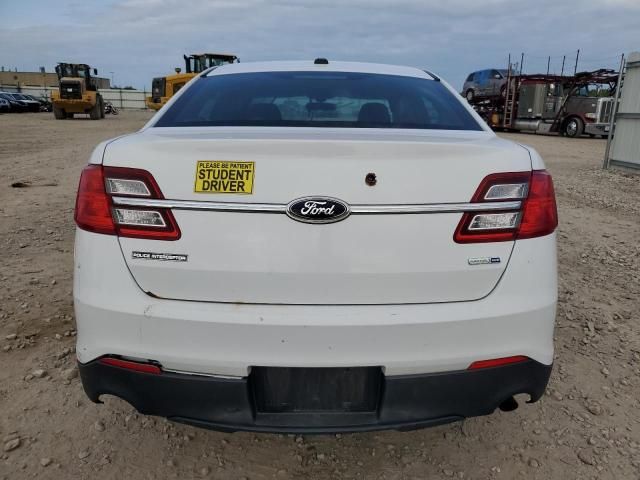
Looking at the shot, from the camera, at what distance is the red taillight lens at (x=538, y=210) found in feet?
5.69

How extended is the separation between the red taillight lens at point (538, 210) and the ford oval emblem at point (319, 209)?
604mm

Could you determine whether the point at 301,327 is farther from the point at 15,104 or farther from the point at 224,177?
the point at 15,104

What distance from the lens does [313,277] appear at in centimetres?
163

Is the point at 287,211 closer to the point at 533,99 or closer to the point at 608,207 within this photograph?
the point at 608,207

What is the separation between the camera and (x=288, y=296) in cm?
165

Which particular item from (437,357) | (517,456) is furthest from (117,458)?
(517,456)

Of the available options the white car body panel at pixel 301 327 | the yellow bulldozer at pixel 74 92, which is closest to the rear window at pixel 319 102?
the white car body panel at pixel 301 327

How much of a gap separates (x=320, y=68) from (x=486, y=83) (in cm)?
2638

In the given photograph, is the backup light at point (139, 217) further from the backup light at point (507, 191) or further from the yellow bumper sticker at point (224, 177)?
the backup light at point (507, 191)

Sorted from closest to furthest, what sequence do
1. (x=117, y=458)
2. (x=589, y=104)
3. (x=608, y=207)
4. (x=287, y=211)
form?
(x=287, y=211) < (x=117, y=458) < (x=608, y=207) < (x=589, y=104)

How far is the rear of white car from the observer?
1622mm

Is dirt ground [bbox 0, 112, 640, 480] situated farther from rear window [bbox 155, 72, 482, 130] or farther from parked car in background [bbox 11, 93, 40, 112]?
parked car in background [bbox 11, 93, 40, 112]

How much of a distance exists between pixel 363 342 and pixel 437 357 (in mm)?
249

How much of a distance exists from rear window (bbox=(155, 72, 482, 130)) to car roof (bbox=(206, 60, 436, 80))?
0.08 meters
